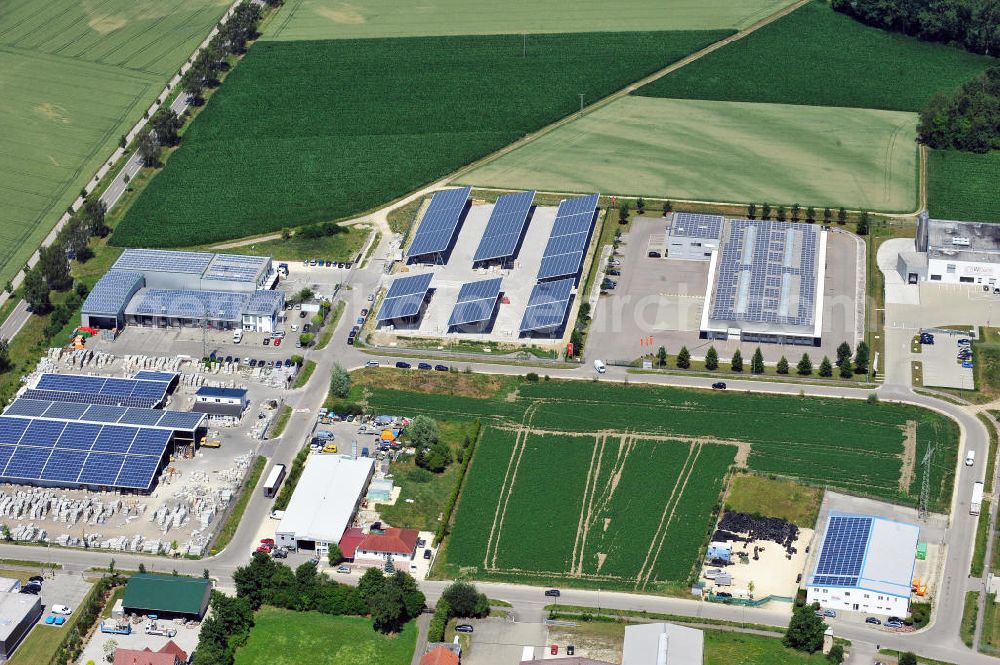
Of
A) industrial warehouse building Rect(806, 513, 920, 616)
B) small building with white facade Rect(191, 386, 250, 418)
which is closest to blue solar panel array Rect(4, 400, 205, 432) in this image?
small building with white facade Rect(191, 386, 250, 418)

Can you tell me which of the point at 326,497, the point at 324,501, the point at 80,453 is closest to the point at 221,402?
the point at 80,453

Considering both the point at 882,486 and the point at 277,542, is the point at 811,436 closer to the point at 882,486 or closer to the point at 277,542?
the point at 882,486

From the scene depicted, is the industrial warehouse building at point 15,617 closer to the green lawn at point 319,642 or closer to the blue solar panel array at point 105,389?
the green lawn at point 319,642

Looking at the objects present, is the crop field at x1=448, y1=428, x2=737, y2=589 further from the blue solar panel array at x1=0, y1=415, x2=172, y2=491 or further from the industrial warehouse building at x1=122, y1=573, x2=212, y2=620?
the blue solar panel array at x1=0, y1=415, x2=172, y2=491


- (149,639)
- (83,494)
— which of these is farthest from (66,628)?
(83,494)

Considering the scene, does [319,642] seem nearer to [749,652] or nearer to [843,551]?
[749,652]
